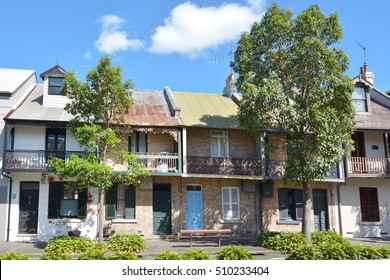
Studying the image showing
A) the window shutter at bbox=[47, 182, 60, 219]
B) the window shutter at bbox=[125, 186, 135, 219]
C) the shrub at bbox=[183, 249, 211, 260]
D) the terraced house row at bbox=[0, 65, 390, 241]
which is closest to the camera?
the shrub at bbox=[183, 249, 211, 260]

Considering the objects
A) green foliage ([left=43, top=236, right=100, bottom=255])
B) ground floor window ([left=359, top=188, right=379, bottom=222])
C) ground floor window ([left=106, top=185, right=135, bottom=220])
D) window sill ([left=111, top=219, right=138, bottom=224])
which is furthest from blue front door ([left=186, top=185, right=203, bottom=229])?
ground floor window ([left=359, top=188, right=379, bottom=222])

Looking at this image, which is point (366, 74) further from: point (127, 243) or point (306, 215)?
point (127, 243)

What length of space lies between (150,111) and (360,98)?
11451mm

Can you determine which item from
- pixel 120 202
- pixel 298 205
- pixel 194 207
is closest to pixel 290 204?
pixel 298 205

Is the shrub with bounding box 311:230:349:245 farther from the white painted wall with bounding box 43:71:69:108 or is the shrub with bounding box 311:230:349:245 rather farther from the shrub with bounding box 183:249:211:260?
the white painted wall with bounding box 43:71:69:108

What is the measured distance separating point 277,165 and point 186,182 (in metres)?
4.50

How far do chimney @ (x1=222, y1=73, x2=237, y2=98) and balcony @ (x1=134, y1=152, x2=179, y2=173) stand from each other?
22.5 feet

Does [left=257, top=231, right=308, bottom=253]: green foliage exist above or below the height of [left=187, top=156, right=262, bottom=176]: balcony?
below

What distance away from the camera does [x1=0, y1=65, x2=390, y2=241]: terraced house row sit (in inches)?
819

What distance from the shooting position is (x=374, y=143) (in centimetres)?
2523

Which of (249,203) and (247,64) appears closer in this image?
(247,64)

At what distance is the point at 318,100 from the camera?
1891cm
